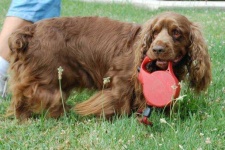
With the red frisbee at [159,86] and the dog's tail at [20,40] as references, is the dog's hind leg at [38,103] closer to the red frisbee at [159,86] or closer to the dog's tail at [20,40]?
the dog's tail at [20,40]

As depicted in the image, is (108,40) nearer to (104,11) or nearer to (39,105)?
(39,105)

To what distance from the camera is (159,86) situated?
3666mm

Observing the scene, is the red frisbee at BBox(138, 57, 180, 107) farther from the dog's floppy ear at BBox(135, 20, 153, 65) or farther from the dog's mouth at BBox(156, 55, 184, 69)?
the dog's floppy ear at BBox(135, 20, 153, 65)

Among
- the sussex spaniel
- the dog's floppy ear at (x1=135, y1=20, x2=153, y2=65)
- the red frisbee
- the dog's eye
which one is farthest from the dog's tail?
the dog's eye

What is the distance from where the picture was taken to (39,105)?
4.01 meters

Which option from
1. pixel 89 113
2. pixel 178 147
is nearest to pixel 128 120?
pixel 89 113

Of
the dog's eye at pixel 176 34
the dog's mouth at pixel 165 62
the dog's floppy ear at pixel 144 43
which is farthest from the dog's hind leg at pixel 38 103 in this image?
the dog's eye at pixel 176 34

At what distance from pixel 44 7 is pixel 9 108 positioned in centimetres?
117

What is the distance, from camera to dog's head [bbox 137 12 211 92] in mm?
3649

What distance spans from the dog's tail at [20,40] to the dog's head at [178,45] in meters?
0.98

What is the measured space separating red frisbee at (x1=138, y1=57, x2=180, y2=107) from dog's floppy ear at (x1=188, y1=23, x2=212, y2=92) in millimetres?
241

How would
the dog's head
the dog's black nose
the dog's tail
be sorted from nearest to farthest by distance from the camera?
the dog's black nose → the dog's head → the dog's tail

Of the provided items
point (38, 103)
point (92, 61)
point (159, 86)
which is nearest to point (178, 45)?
point (159, 86)

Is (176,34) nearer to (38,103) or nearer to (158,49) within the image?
(158,49)
